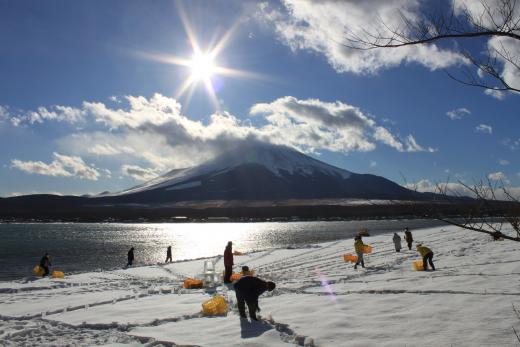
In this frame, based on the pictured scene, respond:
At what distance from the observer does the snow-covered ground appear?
28.6 ft

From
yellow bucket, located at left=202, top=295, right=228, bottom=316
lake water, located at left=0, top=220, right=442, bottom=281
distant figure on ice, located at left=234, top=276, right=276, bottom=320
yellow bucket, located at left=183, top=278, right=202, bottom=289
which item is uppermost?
distant figure on ice, located at left=234, top=276, right=276, bottom=320

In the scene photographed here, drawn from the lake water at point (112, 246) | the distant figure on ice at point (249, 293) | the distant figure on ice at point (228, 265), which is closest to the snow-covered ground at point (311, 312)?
the distant figure on ice at point (249, 293)

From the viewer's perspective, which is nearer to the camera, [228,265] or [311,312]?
[311,312]

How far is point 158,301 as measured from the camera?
45.7ft

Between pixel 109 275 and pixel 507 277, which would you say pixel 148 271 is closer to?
pixel 109 275

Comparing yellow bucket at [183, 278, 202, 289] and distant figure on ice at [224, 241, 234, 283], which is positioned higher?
distant figure on ice at [224, 241, 234, 283]

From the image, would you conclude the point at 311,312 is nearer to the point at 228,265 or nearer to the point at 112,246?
the point at 228,265

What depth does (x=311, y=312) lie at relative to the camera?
35.3ft

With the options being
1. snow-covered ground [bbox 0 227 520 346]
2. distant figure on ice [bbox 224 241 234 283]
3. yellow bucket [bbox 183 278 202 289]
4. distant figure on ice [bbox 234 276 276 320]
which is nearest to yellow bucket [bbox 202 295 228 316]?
snow-covered ground [bbox 0 227 520 346]

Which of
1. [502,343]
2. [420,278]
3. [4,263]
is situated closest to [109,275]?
[420,278]

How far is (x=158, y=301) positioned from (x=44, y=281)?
11.0 m

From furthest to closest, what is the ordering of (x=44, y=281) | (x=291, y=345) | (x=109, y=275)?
(x=109, y=275), (x=44, y=281), (x=291, y=345)

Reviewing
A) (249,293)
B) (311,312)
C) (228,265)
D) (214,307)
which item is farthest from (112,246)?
(311,312)

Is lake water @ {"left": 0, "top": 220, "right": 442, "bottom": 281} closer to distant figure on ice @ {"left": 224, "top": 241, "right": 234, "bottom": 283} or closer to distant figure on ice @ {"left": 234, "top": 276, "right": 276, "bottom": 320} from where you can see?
distant figure on ice @ {"left": 224, "top": 241, "right": 234, "bottom": 283}
